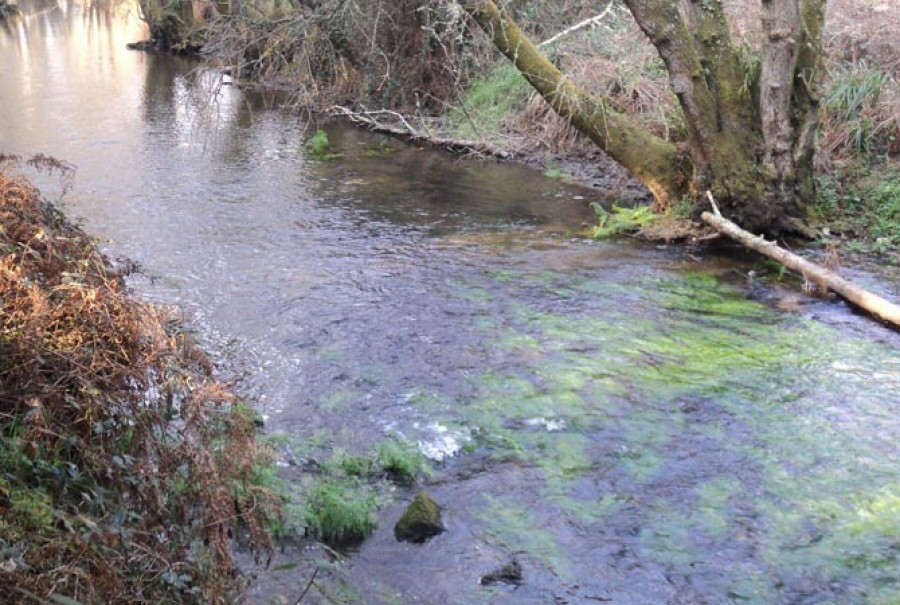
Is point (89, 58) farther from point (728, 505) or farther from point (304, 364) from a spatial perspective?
point (728, 505)

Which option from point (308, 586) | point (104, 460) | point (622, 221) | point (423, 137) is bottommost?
point (423, 137)

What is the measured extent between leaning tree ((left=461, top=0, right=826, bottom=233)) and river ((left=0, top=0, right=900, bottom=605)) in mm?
952

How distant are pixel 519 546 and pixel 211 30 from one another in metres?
13.6

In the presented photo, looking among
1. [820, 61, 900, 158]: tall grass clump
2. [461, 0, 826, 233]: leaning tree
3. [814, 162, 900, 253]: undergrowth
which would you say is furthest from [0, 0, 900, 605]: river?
[820, 61, 900, 158]: tall grass clump

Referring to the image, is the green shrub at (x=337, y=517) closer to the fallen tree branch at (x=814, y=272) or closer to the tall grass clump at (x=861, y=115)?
the fallen tree branch at (x=814, y=272)

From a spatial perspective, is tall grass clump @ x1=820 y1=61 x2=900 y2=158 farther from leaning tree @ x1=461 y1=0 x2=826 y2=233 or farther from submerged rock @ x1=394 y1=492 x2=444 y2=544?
submerged rock @ x1=394 y1=492 x2=444 y2=544

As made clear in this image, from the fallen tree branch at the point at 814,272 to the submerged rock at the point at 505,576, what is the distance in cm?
517

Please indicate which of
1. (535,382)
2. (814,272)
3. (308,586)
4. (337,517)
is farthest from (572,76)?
(308,586)

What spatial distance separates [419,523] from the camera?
4938mm

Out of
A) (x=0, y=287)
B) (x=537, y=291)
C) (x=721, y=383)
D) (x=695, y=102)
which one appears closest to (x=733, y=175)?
(x=695, y=102)

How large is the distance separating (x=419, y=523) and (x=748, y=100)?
8170mm

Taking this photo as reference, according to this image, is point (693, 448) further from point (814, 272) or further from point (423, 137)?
point (423, 137)

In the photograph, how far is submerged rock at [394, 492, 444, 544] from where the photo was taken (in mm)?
4922

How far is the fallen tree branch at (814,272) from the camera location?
8.31 meters
